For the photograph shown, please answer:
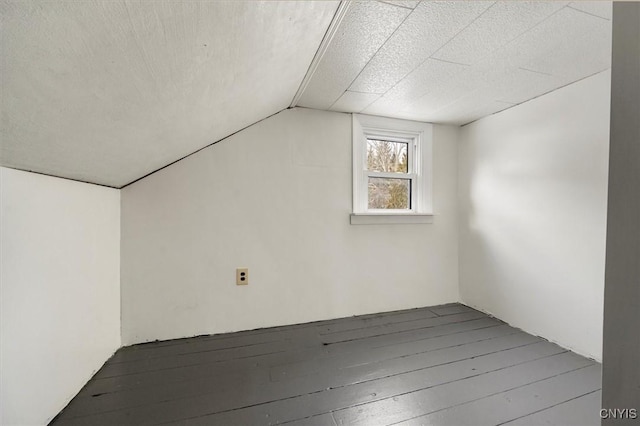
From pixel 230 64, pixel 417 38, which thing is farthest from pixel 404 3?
pixel 230 64

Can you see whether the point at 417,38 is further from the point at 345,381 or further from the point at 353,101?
the point at 345,381

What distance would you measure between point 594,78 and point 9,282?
2.83 m

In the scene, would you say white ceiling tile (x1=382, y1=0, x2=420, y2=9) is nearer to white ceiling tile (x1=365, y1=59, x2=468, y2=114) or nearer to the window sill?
white ceiling tile (x1=365, y1=59, x2=468, y2=114)

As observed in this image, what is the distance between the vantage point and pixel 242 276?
6.04 feet

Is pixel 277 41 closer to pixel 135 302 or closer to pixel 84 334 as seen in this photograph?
pixel 84 334

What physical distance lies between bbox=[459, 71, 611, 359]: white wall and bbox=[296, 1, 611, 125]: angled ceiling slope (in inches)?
7.6

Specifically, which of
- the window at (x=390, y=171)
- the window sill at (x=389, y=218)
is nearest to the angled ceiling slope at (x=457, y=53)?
the window at (x=390, y=171)

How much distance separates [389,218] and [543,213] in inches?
40.5

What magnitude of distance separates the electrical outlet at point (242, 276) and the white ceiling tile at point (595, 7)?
2106 millimetres

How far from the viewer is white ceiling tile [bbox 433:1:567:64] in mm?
976

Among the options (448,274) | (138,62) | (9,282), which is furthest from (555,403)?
(9,282)

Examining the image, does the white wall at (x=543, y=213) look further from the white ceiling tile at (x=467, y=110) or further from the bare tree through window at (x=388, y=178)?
the bare tree through window at (x=388, y=178)

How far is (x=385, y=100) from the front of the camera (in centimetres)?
183

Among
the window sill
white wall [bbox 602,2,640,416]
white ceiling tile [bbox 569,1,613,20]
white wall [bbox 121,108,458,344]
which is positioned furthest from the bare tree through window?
white wall [bbox 602,2,640,416]
